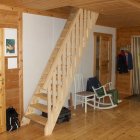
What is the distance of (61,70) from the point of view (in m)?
4.67

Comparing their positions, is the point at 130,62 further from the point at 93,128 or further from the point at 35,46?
the point at 35,46

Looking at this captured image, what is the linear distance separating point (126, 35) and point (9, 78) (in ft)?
15.4

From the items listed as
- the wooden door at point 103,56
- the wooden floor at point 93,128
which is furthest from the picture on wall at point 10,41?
the wooden door at point 103,56

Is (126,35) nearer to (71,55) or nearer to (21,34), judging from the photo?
(71,55)

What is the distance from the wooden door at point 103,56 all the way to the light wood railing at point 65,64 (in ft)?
7.29

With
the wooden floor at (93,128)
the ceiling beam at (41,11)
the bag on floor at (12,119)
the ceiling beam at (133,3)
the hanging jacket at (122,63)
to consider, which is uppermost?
the ceiling beam at (41,11)

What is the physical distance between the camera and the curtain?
7.68 m

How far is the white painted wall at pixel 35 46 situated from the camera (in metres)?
4.84

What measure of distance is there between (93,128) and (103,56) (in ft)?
10.9

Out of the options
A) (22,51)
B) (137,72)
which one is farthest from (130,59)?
(22,51)

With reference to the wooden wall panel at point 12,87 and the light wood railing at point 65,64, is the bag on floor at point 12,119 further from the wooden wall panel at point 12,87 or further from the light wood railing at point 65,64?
the light wood railing at point 65,64

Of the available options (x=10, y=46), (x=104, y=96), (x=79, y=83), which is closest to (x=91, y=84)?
(x=79, y=83)

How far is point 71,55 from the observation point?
4.74 meters

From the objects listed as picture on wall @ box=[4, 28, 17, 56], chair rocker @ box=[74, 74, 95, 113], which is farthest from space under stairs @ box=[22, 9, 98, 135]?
chair rocker @ box=[74, 74, 95, 113]
